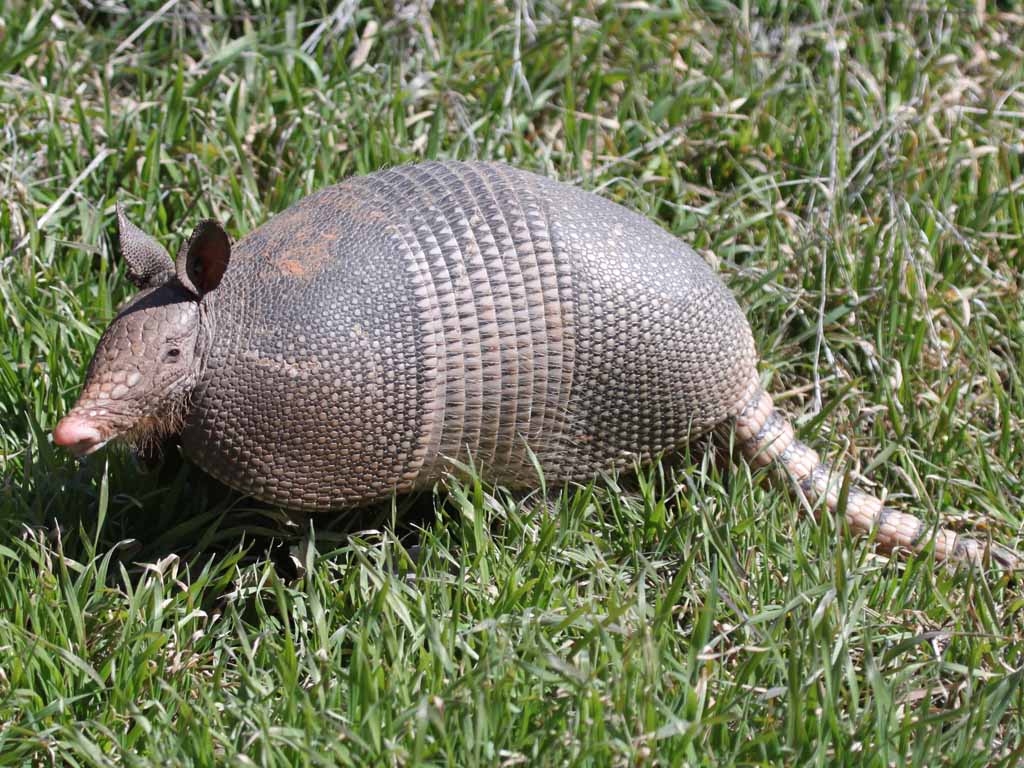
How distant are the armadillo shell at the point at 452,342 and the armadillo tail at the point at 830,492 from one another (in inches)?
5.1

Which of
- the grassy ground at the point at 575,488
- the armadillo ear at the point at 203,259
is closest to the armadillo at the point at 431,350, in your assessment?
the armadillo ear at the point at 203,259

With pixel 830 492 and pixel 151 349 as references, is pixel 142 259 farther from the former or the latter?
pixel 830 492

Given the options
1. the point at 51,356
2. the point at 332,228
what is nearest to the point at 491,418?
the point at 332,228

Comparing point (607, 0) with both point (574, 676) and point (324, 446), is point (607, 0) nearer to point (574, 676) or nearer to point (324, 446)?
point (324, 446)

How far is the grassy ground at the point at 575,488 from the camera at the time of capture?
3.22 m

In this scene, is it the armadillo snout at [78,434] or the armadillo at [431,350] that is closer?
the armadillo snout at [78,434]

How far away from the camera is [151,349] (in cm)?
341

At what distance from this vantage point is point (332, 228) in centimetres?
373

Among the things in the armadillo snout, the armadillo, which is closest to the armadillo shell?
the armadillo

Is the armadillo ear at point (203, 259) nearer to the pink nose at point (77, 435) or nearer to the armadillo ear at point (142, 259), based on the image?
the armadillo ear at point (142, 259)

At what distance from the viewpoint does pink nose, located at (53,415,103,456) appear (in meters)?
3.23

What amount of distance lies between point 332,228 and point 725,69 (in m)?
2.66

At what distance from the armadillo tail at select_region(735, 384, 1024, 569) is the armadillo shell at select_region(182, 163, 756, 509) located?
13cm

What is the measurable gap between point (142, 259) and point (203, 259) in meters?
0.21
